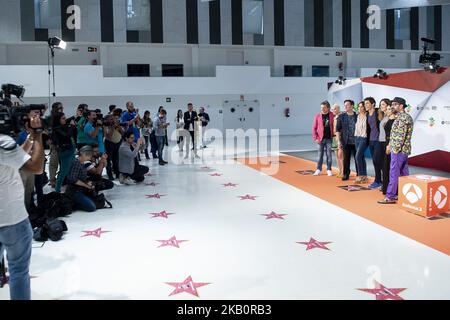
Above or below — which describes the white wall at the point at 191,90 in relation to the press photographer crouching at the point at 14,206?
above

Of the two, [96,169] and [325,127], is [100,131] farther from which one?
[325,127]

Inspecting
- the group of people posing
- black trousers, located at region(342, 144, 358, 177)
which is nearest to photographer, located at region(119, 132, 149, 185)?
the group of people posing

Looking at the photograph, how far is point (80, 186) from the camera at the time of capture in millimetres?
5918

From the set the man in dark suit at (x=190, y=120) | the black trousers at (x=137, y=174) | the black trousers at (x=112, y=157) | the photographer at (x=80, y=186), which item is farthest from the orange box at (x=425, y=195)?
the man in dark suit at (x=190, y=120)

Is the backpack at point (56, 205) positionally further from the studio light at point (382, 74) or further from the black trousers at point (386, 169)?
the studio light at point (382, 74)

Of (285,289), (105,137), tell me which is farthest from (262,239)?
(105,137)

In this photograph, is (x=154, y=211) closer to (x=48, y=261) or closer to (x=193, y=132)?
(x=48, y=261)

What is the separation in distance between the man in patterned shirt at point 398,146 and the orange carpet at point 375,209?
29 centimetres

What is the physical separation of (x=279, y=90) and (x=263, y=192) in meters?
14.4

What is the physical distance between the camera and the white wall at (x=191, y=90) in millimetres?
17953

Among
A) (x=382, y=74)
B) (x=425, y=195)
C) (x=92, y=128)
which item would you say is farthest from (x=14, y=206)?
(x=382, y=74)

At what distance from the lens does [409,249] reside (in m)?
4.19

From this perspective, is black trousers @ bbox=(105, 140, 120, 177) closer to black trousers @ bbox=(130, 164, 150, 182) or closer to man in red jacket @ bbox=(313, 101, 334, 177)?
black trousers @ bbox=(130, 164, 150, 182)

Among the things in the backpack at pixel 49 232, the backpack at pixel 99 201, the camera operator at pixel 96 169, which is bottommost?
the backpack at pixel 49 232
